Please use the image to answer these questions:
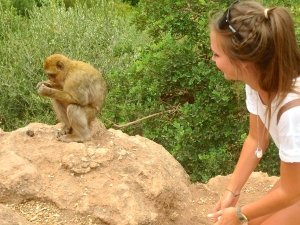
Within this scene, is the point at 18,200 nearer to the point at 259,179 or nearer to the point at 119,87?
the point at 259,179

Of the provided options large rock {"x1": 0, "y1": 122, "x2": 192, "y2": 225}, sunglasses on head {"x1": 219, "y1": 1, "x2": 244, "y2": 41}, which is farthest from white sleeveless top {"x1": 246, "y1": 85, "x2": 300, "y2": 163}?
large rock {"x1": 0, "y1": 122, "x2": 192, "y2": 225}

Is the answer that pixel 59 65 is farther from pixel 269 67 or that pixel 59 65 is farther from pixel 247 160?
pixel 269 67

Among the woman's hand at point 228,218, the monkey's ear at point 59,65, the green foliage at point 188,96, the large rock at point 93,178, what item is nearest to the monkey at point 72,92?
the monkey's ear at point 59,65

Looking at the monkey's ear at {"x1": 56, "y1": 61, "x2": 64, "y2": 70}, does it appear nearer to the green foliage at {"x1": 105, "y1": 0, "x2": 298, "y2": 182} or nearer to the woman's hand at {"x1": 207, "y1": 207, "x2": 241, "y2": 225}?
the green foliage at {"x1": 105, "y1": 0, "x2": 298, "y2": 182}

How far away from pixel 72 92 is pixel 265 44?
8.97 ft

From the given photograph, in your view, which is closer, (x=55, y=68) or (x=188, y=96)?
(x=55, y=68)

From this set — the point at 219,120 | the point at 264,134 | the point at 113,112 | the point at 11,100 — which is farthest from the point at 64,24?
the point at 264,134

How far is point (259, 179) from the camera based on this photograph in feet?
16.2

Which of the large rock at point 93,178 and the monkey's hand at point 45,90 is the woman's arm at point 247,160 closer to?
the large rock at point 93,178

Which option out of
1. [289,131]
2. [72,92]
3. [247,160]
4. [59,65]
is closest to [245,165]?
[247,160]

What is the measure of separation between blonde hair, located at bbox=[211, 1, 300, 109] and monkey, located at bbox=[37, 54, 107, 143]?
2.35 metres

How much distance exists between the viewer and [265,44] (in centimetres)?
240

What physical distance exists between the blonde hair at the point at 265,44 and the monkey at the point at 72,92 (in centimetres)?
235

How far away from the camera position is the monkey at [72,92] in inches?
183
